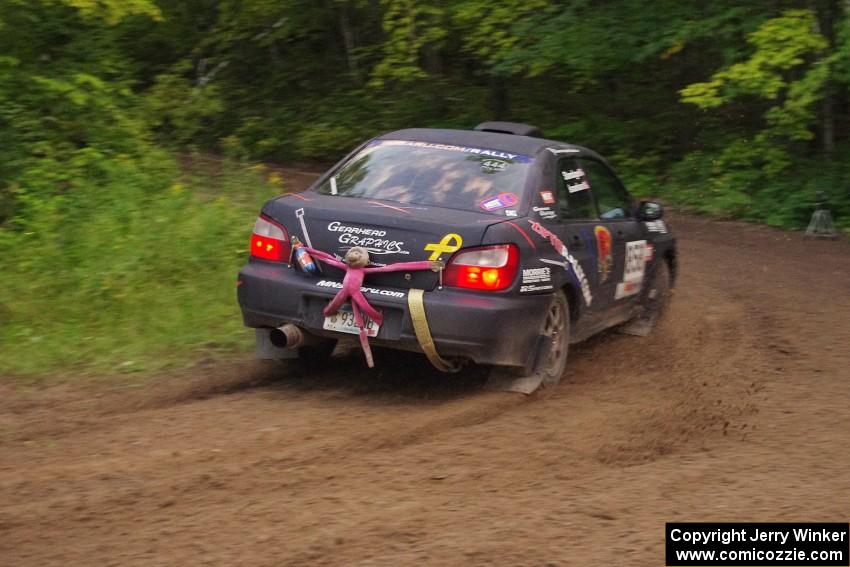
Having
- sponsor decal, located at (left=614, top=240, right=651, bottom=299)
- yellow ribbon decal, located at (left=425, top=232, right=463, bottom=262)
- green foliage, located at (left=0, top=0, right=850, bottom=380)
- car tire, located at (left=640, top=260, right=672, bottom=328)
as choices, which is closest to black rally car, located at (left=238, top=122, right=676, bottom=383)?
yellow ribbon decal, located at (left=425, top=232, right=463, bottom=262)

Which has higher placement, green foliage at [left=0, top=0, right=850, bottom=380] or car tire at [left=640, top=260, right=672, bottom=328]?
green foliage at [left=0, top=0, right=850, bottom=380]

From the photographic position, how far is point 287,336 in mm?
7234

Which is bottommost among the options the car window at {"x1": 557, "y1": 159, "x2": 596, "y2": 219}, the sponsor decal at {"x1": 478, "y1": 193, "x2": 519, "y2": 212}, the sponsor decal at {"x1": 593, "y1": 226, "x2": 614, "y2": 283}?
the sponsor decal at {"x1": 593, "y1": 226, "x2": 614, "y2": 283}

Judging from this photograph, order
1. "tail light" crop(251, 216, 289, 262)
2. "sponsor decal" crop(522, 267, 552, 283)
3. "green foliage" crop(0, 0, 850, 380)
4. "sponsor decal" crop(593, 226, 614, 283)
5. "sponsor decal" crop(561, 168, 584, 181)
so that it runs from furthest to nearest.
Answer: "green foliage" crop(0, 0, 850, 380) → "sponsor decal" crop(593, 226, 614, 283) → "sponsor decal" crop(561, 168, 584, 181) → "tail light" crop(251, 216, 289, 262) → "sponsor decal" crop(522, 267, 552, 283)

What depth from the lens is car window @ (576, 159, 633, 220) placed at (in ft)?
28.7

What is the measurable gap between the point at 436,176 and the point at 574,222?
3.31 feet

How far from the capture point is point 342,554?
470 cm

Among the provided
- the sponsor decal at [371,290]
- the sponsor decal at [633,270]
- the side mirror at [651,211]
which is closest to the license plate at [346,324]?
the sponsor decal at [371,290]

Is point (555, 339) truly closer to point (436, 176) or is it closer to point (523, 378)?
point (523, 378)

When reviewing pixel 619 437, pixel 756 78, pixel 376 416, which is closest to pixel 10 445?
pixel 376 416

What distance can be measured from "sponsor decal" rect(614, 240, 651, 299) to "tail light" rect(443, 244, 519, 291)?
2.03 metres

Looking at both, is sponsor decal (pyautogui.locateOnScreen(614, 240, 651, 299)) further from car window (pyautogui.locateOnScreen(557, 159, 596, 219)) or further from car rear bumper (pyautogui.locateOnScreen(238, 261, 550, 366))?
car rear bumper (pyautogui.locateOnScreen(238, 261, 550, 366))

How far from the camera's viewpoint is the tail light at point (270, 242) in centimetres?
746

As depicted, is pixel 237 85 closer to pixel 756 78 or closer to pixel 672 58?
pixel 672 58
